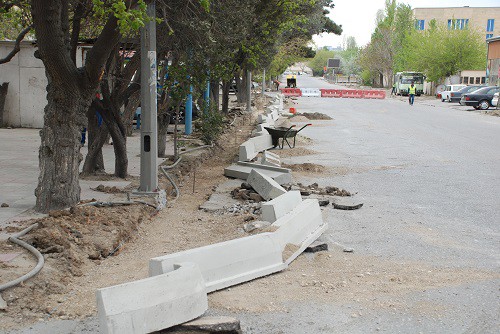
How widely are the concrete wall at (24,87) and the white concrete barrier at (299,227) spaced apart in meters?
14.9

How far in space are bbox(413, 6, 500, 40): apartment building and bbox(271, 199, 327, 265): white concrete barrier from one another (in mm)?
117212

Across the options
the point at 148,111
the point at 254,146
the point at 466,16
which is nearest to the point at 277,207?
the point at 148,111

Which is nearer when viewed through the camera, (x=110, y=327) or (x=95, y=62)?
(x=110, y=327)

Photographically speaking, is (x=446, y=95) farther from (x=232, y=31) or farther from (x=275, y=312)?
(x=275, y=312)

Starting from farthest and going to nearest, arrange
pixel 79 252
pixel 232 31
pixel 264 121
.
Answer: pixel 264 121, pixel 232 31, pixel 79 252

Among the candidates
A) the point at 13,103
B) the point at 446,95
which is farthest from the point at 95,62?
the point at 446,95

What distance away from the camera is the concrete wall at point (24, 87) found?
21875 mm

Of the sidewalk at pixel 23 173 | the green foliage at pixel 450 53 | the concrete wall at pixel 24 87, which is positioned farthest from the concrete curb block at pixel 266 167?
the green foliage at pixel 450 53

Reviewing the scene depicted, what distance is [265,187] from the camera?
11117 millimetres

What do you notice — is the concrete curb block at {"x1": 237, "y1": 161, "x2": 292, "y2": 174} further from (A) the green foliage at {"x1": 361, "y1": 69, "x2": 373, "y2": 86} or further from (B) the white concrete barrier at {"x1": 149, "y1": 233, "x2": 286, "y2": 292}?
(A) the green foliage at {"x1": 361, "y1": 69, "x2": 373, "y2": 86}

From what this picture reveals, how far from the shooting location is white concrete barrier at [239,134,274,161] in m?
16.2

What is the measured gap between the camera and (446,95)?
59406mm

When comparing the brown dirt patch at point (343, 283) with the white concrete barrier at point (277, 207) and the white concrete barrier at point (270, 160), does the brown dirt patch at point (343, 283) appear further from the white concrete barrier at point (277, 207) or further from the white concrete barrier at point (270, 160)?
the white concrete barrier at point (270, 160)

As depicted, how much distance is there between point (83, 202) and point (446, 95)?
177 ft
